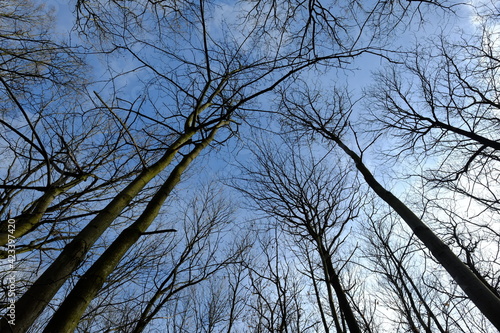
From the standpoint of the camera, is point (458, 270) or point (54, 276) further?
point (458, 270)

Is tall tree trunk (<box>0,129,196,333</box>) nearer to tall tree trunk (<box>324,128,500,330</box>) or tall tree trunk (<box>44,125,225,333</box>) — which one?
tall tree trunk (<box>44,125,225,333</box>)

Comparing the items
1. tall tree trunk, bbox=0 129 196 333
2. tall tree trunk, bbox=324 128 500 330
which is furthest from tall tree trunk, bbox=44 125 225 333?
tall tree trunk, bbox=324 128 500 330

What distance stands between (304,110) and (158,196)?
189 inches

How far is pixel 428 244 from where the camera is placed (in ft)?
8.30

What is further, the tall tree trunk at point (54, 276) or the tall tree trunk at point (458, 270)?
the tall tree trunk at point (458, 270)

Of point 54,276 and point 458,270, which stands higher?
point 458,270

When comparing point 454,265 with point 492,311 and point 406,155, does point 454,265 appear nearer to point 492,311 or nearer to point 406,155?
point 492,311

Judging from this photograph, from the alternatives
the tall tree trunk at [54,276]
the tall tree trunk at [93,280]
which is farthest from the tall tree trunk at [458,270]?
the tall tree trunk at [54,276]

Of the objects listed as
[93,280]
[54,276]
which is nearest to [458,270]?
[93,280]

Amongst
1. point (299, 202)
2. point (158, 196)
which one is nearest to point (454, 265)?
point (299, 202)

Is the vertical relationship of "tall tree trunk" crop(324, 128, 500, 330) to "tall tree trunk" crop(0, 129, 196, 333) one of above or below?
above

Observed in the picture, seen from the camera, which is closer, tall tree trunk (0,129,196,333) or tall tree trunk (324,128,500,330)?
tall tree trunk (0,129,196,333)

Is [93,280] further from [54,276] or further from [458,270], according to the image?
[458,270]

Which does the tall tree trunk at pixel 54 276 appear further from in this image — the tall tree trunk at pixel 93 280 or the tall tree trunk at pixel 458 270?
the tall tree trunk at pixel 458 270
